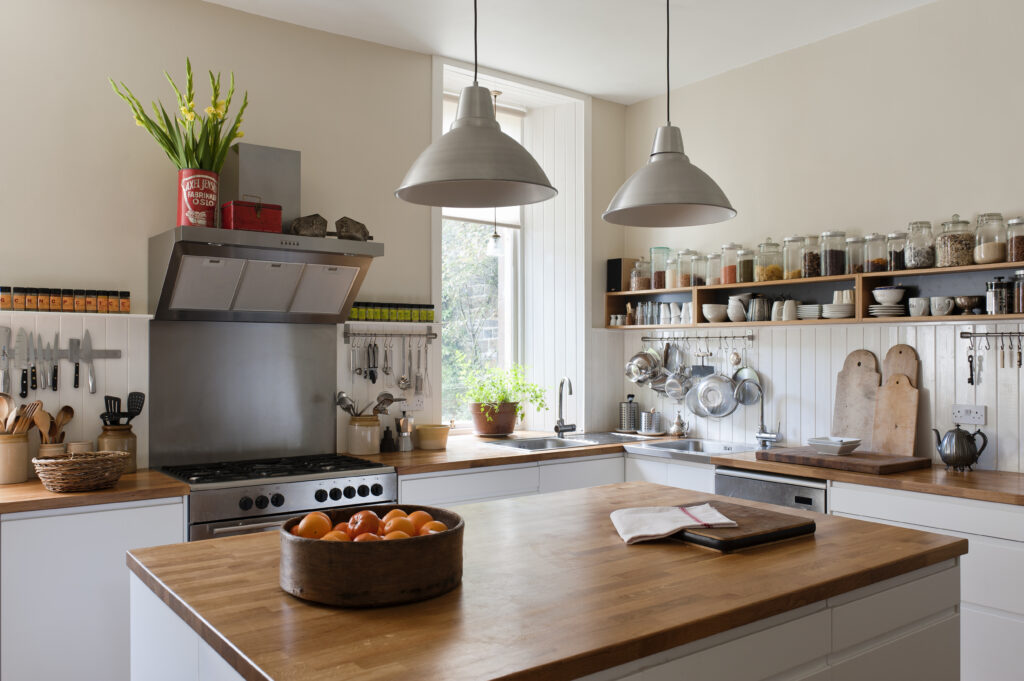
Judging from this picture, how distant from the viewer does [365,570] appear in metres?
1.55

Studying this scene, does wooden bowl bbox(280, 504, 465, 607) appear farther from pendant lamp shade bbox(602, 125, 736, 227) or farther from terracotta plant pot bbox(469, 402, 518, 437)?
terracotta plant pot bbox(469, 402, 518, 437)

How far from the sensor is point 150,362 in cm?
356

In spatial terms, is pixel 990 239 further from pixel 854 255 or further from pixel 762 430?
pixel 762 430

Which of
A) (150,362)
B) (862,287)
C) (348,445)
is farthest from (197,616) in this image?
(862,287)

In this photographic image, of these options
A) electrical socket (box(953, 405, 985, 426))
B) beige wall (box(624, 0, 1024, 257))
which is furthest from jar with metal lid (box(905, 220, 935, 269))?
electrical socket (box(953, 405, 985, 426))

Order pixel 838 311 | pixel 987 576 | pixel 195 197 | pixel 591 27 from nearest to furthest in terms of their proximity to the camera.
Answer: pixel 987 576 < pixel 195 197 < pixel 838 311 < pixel 591 27

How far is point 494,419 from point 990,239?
2.76 meters

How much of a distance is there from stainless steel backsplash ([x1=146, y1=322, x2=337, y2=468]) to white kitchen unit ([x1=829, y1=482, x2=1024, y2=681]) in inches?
113

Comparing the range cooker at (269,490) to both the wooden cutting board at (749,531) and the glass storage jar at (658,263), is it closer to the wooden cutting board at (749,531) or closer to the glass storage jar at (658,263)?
the wooden cutting board at (749,531)

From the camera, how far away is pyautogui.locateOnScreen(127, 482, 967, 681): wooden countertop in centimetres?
132

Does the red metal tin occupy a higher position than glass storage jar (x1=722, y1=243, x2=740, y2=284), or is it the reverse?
the red metal tin

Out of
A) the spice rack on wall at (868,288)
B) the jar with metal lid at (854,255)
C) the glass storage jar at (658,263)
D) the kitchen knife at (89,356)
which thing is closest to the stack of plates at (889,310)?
the spice rack on wall at (868,288)

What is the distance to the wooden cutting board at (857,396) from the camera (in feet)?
12.7

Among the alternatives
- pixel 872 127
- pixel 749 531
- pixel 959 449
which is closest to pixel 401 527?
pixel 749 531
